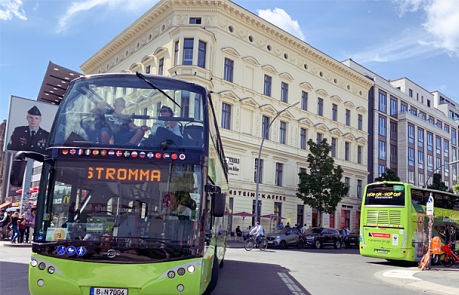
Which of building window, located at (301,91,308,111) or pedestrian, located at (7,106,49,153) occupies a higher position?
building window, located at (301,91,308,111)

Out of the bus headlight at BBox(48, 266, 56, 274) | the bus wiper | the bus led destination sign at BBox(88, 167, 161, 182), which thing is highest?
the bus wiper

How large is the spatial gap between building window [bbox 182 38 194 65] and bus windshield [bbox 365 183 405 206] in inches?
740

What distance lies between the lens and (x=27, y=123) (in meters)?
26.0

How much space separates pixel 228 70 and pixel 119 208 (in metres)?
31.2

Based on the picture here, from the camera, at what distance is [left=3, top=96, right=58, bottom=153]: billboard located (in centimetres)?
2542

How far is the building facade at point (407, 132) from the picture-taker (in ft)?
186

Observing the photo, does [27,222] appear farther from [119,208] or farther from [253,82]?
[253,82]

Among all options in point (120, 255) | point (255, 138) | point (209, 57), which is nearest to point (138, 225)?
point (120, 255)

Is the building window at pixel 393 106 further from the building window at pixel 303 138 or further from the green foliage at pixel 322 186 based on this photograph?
the green foliage at pixel 322 186

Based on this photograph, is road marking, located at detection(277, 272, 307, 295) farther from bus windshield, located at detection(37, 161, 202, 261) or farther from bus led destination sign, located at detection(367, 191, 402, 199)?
bus led destination sign, located at detection(367, 191, 402, 199)

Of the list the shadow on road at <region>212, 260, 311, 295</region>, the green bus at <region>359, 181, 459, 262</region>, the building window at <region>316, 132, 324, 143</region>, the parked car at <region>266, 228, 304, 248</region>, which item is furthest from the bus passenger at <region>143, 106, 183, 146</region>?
the building window at <region>316, 132, 324, 143</region>

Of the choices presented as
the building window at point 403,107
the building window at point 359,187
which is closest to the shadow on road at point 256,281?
the building window at point 359,187

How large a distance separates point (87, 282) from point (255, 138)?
32243 millimetres

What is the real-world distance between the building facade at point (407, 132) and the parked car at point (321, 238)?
24238 mm
